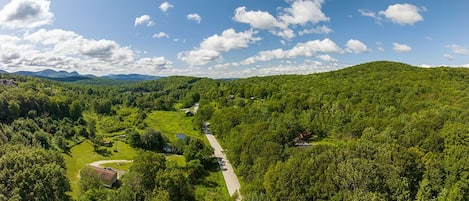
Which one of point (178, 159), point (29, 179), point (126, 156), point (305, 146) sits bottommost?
point (178, 159)

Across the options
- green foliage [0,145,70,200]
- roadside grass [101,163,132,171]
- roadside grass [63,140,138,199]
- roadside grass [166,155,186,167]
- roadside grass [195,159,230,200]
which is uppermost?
green foliage [0,145,70,200]

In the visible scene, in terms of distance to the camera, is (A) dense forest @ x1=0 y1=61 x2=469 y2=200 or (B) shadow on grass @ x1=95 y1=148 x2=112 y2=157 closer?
(A) dense forest @ x1=0 y1=61 x2=469 y2=200

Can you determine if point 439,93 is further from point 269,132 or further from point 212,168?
point 212,168

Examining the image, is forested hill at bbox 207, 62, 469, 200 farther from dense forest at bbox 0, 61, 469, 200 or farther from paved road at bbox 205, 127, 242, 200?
paved road at bbox 205, 127, 242, 200

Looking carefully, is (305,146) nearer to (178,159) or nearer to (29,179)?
(178,159)

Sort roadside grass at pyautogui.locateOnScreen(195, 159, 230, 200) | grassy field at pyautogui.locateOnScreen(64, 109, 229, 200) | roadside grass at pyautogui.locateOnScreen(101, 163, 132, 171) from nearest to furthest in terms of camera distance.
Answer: roadside grass at pyautogui.locateOnScreen(195, 159, 230, 200) → grassy field at pyautogui.locateOnScreen(64, 109, 229, 200) → roadside grass at pyautogui.locateOnScreen(101, 163, 132, 171)

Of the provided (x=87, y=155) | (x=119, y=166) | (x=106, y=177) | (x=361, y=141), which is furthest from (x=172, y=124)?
(x=361, y=141)

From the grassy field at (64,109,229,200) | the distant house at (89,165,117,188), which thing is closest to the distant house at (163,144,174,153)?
→ the grassy field at (64,109,229,200)

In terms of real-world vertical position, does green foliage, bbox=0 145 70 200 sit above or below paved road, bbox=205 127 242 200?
above
